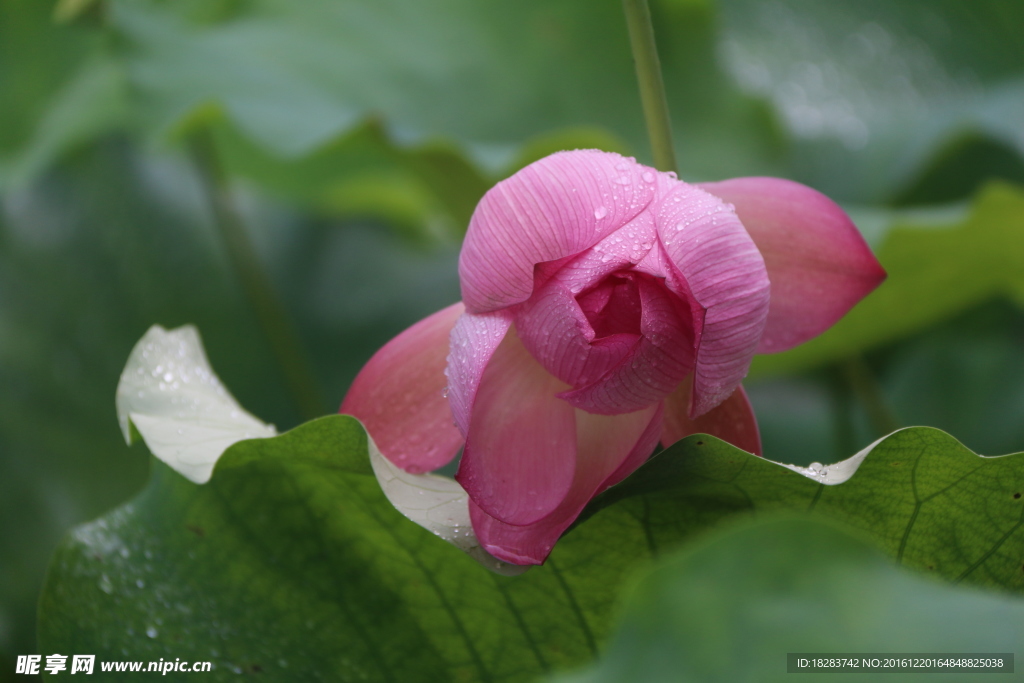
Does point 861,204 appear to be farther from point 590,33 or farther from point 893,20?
point 590,33

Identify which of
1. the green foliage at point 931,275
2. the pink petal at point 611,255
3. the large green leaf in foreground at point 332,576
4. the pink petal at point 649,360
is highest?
the pink petal at point 611,255

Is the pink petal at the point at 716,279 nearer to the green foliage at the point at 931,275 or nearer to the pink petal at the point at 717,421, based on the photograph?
the pink petal at the point at 717,421

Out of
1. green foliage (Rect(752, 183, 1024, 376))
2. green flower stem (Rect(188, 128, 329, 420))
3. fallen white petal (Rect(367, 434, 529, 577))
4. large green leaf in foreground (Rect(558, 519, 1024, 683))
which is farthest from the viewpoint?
green flower stem (Rect(188, 128, 329, 420))

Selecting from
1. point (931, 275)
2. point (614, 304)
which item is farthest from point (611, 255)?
point (931, 275)

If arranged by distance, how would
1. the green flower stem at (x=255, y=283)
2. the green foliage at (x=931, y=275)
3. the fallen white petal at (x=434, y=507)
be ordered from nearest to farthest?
the fallen white petal at (x=434, y=507) → the green foliage at (x=931, y=275) → the green flower stem at (x=255, y=283)

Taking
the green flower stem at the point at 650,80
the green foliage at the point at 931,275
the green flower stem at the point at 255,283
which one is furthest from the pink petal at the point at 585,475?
the green flower stem at the point at 255,283

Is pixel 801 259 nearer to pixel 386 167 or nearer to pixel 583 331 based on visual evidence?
pixel 583 331

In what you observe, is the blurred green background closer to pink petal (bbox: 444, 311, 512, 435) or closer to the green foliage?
the green foliage

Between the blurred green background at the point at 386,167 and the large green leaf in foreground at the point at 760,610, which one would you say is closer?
the large green leaf in foreground at the point at 760,610

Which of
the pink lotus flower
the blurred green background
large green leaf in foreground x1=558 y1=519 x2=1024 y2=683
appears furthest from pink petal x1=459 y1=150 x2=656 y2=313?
the blurred green background
